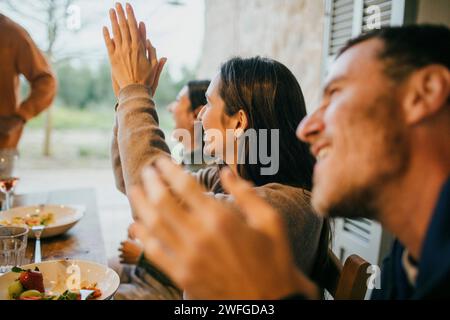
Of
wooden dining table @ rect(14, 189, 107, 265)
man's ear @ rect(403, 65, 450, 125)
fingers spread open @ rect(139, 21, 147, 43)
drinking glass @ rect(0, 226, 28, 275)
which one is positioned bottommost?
wooden dining table @ rect(14, 189, 107, 265)

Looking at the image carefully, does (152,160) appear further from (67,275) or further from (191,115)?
(191,115)

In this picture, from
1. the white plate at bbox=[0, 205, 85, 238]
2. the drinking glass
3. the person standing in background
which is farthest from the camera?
the person standing in background

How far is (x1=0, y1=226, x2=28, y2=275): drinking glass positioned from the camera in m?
0.98

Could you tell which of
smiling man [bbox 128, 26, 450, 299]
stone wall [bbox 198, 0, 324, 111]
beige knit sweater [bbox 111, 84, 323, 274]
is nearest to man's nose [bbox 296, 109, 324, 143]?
smiling man [bbox 128, 26, 450, 299]

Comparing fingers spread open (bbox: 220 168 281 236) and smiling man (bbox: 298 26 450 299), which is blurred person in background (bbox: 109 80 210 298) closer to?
smiling man (bbox: 298 26 450 299)

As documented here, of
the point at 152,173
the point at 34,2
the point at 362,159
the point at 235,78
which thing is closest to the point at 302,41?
the point at 235,78

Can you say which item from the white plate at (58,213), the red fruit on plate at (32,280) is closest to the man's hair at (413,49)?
the red fruit on plate at (32,280)

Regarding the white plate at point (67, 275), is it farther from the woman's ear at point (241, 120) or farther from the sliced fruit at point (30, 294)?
the woman's ear at point (241, 120)

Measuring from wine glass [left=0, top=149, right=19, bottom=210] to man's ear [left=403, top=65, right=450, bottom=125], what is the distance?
1382 mm

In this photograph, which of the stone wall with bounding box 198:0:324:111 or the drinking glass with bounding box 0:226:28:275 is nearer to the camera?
the drinking glass with bounding box 0:226:28:275

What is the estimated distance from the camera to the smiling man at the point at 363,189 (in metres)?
0.42

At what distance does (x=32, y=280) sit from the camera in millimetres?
902

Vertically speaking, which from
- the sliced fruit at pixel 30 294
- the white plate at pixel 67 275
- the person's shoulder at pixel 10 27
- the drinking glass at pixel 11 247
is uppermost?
the person's shoulder at pixel 10 27
